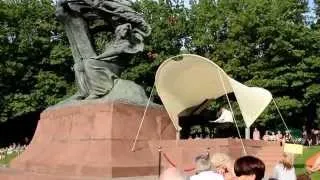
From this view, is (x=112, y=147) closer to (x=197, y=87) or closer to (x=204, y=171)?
(x=197, y=87)

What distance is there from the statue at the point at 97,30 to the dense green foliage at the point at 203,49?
21711 mm

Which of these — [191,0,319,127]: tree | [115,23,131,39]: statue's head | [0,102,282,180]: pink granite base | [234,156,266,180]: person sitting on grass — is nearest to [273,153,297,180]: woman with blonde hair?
[234,156,266,180]: person sitting on grass

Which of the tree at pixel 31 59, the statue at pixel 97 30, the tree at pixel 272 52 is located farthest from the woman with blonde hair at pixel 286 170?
the tree at pixel 31 59

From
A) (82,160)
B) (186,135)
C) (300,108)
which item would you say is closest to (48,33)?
(300,108)

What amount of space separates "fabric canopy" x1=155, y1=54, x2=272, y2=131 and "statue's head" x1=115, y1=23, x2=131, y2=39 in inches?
63.1

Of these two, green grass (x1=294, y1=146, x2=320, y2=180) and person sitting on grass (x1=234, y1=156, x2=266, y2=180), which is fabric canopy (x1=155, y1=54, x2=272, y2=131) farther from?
person sitting on grass (x1=234, y1=156, x2=266, y2=180)

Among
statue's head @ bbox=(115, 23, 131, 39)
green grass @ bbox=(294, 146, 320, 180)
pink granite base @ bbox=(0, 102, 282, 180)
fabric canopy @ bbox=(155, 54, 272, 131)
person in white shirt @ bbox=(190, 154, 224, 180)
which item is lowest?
green grass @ bbox=(294, 146, 320, 180)

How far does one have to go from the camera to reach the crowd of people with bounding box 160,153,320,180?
467cm

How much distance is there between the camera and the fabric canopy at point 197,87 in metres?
16.7

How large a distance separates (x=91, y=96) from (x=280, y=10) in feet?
94.1

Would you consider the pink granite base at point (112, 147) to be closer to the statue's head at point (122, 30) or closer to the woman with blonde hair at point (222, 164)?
the statue's head at point (122, 30)

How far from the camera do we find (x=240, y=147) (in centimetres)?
1353

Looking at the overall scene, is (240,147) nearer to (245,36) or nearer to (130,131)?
(130,131)

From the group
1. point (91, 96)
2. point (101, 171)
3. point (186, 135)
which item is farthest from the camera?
point (186, 135)
